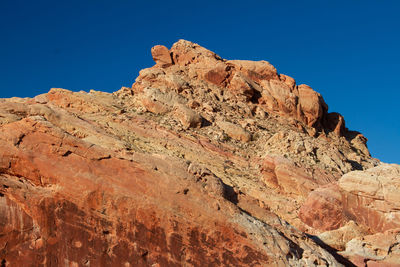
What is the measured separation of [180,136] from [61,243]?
21134 millimetres

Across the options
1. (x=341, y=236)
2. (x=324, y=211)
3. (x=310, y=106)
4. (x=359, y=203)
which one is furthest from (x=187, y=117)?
(x=341, y=236)

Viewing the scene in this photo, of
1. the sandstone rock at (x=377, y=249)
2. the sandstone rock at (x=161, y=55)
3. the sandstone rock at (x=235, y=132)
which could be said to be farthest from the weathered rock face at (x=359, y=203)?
the sandstone rock at (x=161, y=55)

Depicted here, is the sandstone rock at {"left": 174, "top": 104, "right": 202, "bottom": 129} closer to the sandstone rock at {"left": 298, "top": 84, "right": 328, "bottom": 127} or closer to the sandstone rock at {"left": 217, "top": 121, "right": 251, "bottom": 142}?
the sandstone rock at {"left": 217, "top": 121, "right": 251, "bottom": 142}

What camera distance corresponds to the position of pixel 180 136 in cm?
3469

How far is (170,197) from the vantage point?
51.2 feet

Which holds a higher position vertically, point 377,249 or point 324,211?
point 324,211

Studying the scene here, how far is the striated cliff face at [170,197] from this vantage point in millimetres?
14219

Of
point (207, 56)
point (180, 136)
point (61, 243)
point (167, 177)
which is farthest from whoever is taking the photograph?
point (207, 56)

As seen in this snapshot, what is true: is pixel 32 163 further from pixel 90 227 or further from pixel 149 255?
pixel 149 255

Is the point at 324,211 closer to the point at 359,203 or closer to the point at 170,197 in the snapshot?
the point at 359,203

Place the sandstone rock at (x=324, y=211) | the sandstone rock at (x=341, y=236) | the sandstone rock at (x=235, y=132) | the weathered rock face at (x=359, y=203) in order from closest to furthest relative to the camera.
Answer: the sandstone rock at (x=341, y=236), the weathered rock face at (x=359, y=203), the sandstone rock at (x=324, y=211), the sandstone rock at (x=235, y=132)

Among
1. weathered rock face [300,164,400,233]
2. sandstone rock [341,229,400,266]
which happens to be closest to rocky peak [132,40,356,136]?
weathered rock face [300,164,400,233]

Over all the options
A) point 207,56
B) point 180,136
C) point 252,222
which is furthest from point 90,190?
point 207,56

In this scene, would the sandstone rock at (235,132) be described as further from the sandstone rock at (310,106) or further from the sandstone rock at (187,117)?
the sandstone rock at (310,106)
